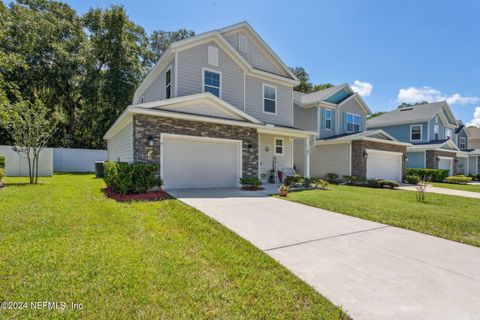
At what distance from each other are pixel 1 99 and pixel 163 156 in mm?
8016

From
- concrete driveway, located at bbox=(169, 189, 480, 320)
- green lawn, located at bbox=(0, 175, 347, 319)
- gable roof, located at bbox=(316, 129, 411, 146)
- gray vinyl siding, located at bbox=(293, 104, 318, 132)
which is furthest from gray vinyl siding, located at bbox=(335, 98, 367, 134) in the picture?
green lawn, located at bbox=(0, 175, 347, 319)

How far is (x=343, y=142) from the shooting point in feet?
56.6

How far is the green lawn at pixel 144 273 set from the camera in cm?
250

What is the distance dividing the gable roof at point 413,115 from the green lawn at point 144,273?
2730 cm

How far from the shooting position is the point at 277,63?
51.2 ft

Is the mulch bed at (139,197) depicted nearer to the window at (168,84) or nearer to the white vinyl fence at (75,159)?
the window at (168,84)

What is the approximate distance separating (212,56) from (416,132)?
2315cm

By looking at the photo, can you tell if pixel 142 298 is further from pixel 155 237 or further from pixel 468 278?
pixel 468 278

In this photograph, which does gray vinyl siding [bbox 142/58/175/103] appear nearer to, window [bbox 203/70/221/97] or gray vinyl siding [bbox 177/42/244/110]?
gray vinyl siding [bbox 177/42/244/110]

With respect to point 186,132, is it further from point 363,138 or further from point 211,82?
point 363,138

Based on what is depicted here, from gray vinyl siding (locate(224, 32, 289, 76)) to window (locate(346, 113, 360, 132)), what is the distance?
8.28m

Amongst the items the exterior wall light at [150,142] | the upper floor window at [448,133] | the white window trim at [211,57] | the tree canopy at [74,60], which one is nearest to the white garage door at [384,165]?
the white window trim at [211,57]

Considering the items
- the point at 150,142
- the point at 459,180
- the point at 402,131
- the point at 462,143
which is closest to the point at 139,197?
the point at 150,142

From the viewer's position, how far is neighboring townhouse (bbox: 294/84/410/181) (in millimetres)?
16828
